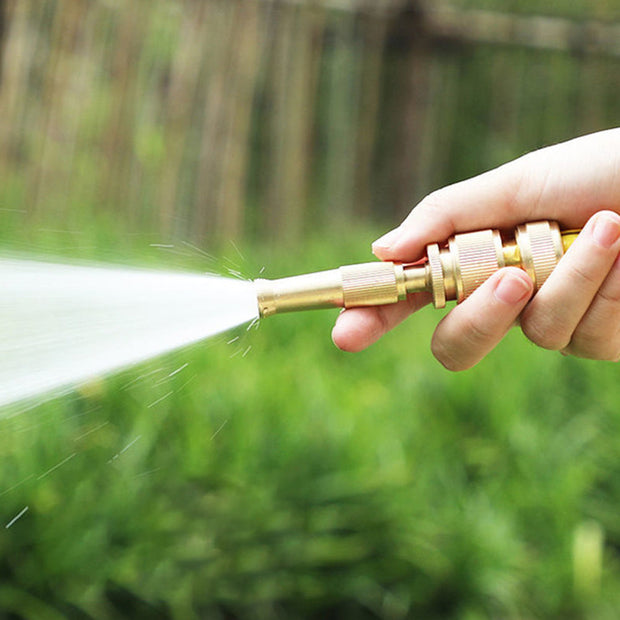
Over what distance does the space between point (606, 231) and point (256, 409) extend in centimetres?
151

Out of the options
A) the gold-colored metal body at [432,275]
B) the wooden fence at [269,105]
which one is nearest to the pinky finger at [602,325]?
the gold-colored metal body at [432,275]

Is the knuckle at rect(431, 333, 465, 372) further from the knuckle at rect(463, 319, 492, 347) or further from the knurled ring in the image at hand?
the knurled ring

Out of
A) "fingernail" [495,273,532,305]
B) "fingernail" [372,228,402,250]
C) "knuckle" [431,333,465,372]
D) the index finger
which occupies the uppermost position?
the index finger

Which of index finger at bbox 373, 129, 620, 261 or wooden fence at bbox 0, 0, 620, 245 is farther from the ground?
wooden fence at bbox 0, 0, 620, 245

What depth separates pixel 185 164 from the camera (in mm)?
4895

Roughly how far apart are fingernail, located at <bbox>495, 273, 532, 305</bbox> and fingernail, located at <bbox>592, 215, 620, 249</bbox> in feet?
0.39

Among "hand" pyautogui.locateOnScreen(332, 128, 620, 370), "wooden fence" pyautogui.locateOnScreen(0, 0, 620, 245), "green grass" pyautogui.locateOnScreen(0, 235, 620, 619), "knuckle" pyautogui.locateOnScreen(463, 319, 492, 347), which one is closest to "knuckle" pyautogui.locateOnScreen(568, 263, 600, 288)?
"hand" pyautogui.locateOnScreen(332, 128, 620, 370)

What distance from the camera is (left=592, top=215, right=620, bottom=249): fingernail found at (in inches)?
50.3

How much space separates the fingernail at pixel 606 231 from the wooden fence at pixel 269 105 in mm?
3152

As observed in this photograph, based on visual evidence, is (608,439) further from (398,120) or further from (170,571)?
(398,120)

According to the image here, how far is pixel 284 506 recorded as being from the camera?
93.0 inches

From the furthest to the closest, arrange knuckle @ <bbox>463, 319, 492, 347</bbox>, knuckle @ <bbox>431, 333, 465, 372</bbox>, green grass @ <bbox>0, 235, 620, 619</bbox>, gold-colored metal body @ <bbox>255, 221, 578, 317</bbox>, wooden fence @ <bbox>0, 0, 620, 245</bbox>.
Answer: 1. wooden fence @ <bbox>0, 0, 620, 245</bbox>
2. green grass @ <bbox>0, 235, 620, 619</bbox>
3. knuckle @ <bbox>431, 333, 465, 372</bbox>
4. knuckle @ <bbox>463, 319, 492, 347</bbox>
5. gold-colored metal body @ <bbox>255, 221, 578, 317</bbox>

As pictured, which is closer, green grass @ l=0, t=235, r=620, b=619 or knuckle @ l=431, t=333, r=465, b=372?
knuckle @ l=431, t=333, r=465, b=372

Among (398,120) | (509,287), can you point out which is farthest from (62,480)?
(398,120)
